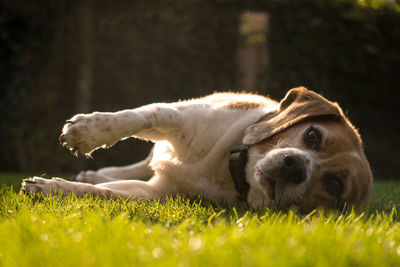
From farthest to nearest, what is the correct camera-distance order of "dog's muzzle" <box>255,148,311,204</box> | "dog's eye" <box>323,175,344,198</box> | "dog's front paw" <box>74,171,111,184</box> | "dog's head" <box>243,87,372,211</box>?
1. "dog's front paw" <box>74,171,111,184</box>
2. "dog's eye" <box>323,175,344,198</box>
3. "dog's head" <box>243,87,372,211</box>
4. "dog's muzzle" <box>255,148,311,204</box>

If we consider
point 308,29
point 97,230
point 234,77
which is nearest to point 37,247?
point 97,230

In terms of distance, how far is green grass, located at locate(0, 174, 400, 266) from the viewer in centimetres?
137

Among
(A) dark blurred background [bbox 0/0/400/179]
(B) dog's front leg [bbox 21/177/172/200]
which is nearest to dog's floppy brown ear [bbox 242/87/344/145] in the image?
(B) dog's front leg [bbox 21/177/172/200]

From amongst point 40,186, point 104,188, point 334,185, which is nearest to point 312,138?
point 334,185

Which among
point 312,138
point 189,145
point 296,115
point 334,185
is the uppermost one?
point 296,115

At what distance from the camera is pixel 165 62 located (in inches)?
281

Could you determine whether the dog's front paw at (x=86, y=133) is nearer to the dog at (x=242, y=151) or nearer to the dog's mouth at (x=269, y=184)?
the dog at (x=242, y=151)

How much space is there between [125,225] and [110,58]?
17.3ft

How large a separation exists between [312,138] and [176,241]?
66.2 inches

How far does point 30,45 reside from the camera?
252 inches

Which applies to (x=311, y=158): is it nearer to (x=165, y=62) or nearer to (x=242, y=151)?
(x=242, y=151)

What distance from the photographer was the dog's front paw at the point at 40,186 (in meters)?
2.76

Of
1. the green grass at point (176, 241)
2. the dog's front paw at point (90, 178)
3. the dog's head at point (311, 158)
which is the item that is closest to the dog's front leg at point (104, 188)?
the green grass at point (176, 241)

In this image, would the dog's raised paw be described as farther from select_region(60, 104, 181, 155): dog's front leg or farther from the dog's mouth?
the dog's mouth
